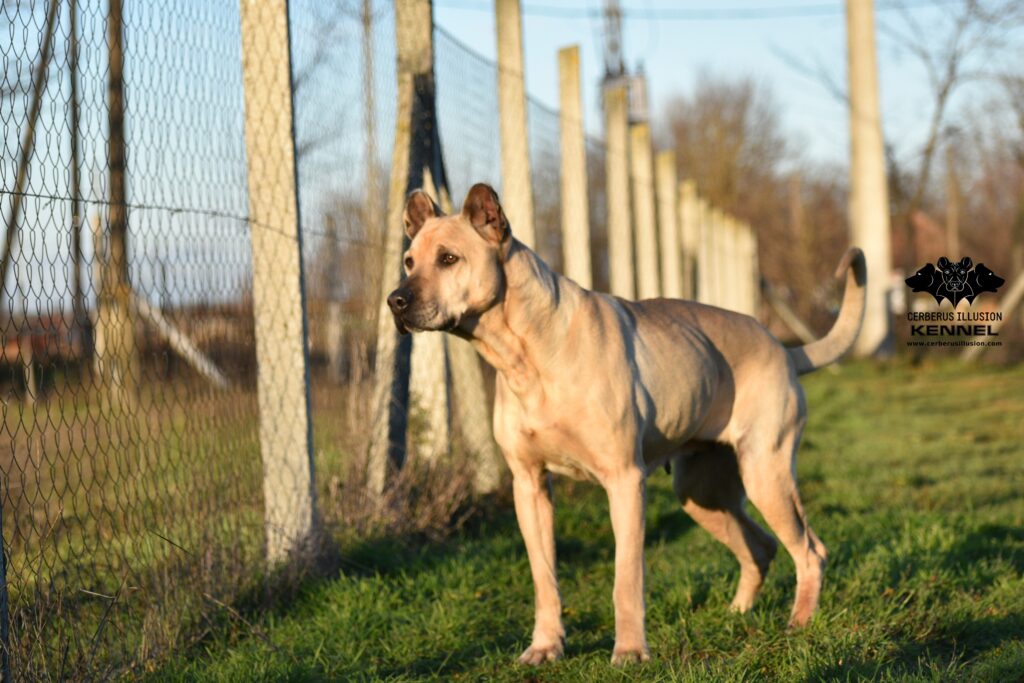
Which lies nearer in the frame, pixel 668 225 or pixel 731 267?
pixel 668 225

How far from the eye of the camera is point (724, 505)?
18.8 ft

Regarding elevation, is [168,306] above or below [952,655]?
above

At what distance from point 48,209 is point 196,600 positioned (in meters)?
1.77

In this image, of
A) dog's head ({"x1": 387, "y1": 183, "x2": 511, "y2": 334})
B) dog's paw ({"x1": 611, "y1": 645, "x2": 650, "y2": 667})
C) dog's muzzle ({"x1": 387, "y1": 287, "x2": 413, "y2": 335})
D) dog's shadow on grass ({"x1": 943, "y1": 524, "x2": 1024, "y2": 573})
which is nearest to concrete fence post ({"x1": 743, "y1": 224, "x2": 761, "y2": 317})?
dog's shadow on grass ({"x1": 943, "y1": 524, "x2": 1024, "y2": 573})

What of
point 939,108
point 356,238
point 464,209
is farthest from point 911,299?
point 464,209

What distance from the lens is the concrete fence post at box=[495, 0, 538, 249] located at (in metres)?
8.02

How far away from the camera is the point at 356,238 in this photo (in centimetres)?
691

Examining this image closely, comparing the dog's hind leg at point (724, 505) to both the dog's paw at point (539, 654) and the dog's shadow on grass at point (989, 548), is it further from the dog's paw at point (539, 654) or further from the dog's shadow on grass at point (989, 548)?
the dog's paw at point (539, 654)

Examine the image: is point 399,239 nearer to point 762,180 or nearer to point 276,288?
point 276,288

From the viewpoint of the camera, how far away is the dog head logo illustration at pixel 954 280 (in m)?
8.69

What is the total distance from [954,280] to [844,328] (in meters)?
4.42

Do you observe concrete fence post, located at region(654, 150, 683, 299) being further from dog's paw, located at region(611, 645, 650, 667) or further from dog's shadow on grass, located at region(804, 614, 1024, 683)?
dog's paw, located at region(611, 645, 650, 667)

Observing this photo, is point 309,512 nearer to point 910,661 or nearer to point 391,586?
point 391,586

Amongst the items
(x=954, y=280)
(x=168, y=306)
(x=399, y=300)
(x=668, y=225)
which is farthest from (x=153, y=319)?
(x=668, y=225)
